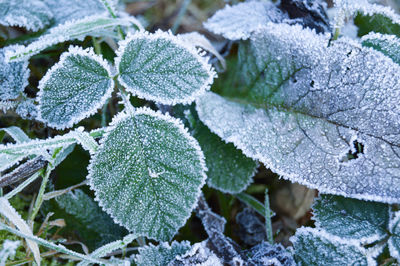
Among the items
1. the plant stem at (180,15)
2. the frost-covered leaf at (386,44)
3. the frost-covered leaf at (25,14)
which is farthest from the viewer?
the plant stem at (180,15)

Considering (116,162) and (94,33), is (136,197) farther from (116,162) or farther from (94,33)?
(94,33)

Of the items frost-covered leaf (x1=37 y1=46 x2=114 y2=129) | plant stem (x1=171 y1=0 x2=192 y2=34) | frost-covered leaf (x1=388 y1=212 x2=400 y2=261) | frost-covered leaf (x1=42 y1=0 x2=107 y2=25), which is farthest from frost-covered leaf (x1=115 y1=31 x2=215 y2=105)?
plant stem (x1=171 y1=0 x2=192 y2=34)

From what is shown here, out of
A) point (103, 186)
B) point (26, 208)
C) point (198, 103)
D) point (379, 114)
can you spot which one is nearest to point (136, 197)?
point (103, 186)

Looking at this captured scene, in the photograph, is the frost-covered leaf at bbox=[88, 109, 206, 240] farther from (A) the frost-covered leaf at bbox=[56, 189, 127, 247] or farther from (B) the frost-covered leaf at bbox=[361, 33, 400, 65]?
(B) the frost-covered leaf at bbox=[361, 33, 400, 65]

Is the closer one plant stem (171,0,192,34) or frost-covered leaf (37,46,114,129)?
frost-covered leaf (37,46,114,129)

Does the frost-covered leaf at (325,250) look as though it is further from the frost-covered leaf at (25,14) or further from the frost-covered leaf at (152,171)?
the frost-covered leaf at (25,14)

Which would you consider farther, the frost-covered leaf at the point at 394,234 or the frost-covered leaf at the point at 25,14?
the frost-covered leaf at the point at 25,14

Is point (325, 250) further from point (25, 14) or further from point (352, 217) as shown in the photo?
point (25, 14)

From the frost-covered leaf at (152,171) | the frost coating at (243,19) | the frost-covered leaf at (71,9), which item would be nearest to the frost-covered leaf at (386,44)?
the frost coating at (243,19)
